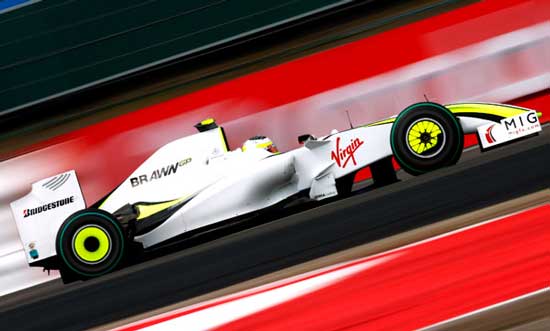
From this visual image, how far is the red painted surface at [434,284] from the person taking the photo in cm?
329

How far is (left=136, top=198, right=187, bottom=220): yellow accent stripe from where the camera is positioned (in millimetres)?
6414

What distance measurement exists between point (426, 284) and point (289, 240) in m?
1.73

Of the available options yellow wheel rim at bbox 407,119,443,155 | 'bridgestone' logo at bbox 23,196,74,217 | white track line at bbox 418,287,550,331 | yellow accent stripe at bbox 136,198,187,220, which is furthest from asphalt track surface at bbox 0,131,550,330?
white track line at bbox 418,287,550,331

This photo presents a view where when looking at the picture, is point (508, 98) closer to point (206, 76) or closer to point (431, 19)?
point (431, 19)

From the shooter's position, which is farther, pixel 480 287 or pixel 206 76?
pixel 206 76

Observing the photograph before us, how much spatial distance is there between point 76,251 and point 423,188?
105 inches

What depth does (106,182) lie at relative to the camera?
755cm

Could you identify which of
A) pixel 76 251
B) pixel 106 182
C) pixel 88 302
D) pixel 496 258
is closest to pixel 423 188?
pixel 496 258

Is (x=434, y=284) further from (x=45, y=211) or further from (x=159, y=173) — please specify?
(x=45, y=211)

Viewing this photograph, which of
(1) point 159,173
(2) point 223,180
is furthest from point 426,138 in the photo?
(1) point 159,173

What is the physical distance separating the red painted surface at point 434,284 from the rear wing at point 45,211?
10.8 feet

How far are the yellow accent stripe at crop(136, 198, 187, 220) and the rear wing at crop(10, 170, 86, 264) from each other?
0.57 metres

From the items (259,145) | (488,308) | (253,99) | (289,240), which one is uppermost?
(253,99)

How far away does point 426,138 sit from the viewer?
5910 millimetres
